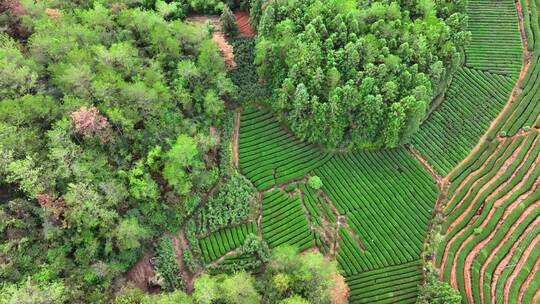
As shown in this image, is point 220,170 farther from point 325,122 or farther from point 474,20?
point 474,20

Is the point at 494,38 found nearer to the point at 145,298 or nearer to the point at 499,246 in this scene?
the point at 499,246

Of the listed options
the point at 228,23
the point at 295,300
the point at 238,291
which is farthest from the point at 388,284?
the point at 228,23

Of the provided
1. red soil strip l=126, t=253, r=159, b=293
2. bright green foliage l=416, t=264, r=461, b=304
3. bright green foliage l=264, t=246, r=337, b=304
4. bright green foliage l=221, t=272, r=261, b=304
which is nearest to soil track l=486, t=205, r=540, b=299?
bright green foliage l=416, t=264, r=461, b=304

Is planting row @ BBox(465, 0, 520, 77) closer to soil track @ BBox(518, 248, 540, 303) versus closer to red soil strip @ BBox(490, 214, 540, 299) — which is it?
red soil strip @ BBox(490, 214, 540, 299)

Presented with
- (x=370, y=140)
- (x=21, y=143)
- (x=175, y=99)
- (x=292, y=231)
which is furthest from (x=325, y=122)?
(x=21, y=143)

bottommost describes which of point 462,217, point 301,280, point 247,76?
point 301,280

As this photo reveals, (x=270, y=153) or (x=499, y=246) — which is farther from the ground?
(x=499, y=246)
